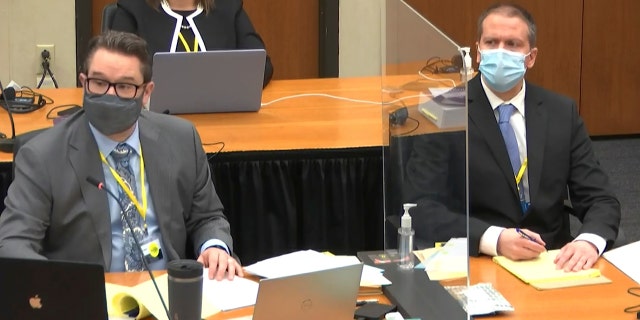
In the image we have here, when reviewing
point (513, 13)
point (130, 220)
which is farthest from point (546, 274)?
point (130, 220)

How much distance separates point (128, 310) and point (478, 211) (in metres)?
1.42

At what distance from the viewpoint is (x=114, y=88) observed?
3.03 meters

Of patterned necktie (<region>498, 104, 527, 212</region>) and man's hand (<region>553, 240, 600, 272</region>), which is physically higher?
patterned necktie (<region>498, 104, 527, 212</region>)

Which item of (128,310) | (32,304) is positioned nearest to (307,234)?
(128,310)

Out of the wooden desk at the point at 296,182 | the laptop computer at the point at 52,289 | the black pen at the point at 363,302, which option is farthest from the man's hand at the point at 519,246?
the laptop computer at the point at 52,289

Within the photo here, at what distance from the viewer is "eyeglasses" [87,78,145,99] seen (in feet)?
9.89

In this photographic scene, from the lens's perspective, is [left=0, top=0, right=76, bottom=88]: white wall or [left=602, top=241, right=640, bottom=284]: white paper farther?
[left=0, top=0, right=76, bottom=88]: white wall

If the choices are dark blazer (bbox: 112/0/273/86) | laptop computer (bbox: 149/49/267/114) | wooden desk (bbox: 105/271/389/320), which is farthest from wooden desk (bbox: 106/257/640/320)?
dark blazer (bbox: 112/0/273/86)

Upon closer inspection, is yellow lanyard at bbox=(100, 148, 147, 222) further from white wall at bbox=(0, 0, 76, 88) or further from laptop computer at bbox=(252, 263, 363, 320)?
white wall at bbox=(0, 0, 76, 88)

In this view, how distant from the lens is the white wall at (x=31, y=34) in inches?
263

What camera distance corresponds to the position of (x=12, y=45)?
6.70 metres

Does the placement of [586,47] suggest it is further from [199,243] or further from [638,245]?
[199,243]

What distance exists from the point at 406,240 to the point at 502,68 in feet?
2.90

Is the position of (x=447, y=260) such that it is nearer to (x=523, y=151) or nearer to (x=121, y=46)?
(x=523, y=151)
